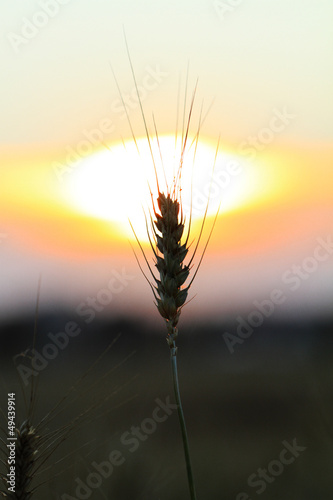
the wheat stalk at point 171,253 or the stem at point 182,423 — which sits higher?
the wheat stalk at point 171,253

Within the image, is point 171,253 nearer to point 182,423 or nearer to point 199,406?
point 182,423

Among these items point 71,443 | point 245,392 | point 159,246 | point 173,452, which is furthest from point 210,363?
point 159,246

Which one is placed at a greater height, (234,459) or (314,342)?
(314,342)

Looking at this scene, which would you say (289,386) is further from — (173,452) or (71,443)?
(71,443)

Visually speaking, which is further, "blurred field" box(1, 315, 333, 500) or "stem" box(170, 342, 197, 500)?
"blurred field" box(1, 315, 333, 500)

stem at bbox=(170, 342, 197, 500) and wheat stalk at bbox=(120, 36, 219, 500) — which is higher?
wheat stalk at bbox=(120, 36, 219, 500)

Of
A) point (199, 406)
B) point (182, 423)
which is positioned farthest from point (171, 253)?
point (199, 406)

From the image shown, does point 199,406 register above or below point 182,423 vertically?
above

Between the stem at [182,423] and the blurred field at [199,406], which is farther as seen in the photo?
the blurred field at [199,406]
